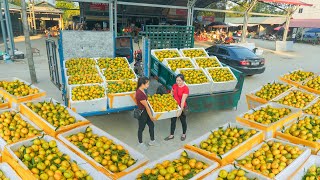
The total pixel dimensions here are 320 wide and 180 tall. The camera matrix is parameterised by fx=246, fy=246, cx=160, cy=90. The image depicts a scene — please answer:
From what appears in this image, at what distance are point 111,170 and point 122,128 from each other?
323 centimetres

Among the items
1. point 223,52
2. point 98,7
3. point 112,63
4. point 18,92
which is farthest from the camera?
point 98,7

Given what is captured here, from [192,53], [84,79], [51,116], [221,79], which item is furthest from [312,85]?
[51,116]

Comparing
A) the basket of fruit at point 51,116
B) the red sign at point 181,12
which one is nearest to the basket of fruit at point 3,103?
the basket of fruit at point 51,116

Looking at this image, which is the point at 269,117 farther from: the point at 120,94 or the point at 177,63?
the point at 177,63

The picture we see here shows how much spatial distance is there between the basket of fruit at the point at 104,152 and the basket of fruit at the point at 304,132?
2.41m

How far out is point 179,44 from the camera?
8906mm

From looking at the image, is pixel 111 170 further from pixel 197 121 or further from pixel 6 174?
pixel 197 121

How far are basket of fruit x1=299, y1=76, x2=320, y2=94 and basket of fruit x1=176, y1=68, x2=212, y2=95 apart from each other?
8.36ft

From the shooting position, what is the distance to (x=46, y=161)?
10.2 ft

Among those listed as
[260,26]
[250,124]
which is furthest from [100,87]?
[260,26]

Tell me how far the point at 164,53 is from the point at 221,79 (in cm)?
204

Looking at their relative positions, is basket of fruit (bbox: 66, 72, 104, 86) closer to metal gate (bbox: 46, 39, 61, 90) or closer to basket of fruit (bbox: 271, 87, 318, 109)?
metal gate (bbox: 46, 39, 61, 90)

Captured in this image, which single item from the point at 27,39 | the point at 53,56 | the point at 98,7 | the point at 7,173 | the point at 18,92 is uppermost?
the point at 98,7

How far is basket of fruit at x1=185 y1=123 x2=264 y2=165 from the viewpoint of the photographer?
11.0 ft
